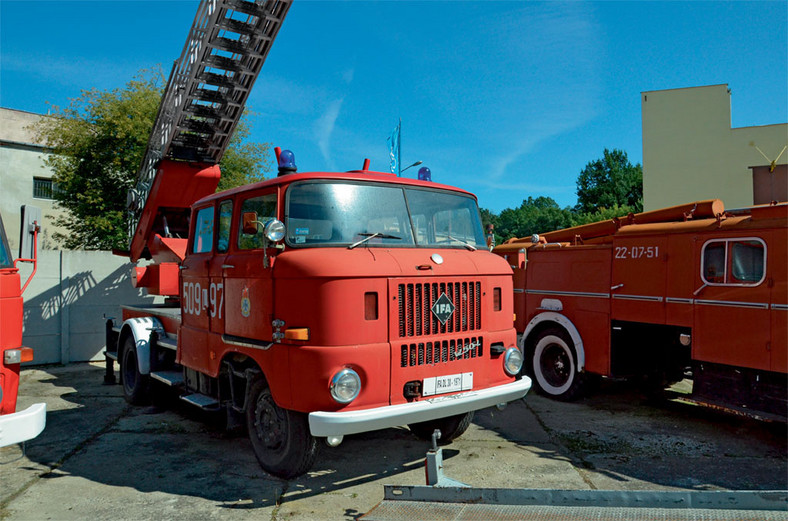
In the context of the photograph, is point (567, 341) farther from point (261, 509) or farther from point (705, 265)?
point (261, 509)

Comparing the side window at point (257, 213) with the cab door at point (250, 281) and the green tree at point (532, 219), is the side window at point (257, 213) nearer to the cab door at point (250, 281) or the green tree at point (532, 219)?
the cab door at point (250, 281)

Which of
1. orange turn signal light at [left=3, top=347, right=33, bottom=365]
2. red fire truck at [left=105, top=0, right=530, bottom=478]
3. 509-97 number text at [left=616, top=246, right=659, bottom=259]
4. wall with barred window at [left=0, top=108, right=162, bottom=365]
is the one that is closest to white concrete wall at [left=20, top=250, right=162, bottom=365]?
wall with barred window at [left=0, top=108, right=162, bottom=365]

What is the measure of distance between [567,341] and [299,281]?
4.82 meters

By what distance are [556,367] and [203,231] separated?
205 inches

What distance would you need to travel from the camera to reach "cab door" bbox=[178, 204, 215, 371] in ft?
18.7

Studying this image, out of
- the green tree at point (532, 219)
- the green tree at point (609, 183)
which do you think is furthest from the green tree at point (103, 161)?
the green tree at point (609, 183)

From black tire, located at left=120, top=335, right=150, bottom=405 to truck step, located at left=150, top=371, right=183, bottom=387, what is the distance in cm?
24

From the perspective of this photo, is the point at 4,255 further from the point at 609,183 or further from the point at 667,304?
the point at 609,183

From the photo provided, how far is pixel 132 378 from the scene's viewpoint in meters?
7.70

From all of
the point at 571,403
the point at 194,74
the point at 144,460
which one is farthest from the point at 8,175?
the point at 571,403

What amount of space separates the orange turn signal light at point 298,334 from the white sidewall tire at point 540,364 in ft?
15.3

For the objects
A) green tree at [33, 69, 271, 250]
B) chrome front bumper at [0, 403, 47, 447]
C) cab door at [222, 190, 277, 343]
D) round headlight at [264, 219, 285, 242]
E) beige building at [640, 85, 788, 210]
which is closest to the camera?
Answer: chrome front bumper at [0, 403, 47, 447]

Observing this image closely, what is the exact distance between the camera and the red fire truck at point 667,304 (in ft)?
18.4

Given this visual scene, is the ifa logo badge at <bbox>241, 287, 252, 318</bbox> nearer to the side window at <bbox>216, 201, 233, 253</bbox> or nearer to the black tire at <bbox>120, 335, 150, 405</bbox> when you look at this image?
the side window at <bbox>216, 201, 233, 253</bbox>
